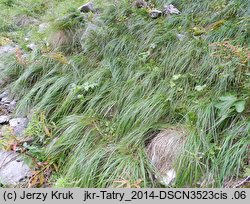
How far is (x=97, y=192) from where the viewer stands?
7.09ft

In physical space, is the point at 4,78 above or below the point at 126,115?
below

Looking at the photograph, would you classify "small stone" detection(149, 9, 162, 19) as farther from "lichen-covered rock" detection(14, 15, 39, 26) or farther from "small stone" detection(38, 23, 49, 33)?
"lichen-covered rock" detection(14, 15, 39, 26)

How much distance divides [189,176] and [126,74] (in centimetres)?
166

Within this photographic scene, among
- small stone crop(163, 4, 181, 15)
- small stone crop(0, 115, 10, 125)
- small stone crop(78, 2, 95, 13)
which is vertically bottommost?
small stone crop(0, 115, 10, 125)

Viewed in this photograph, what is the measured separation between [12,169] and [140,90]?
161 centimetres

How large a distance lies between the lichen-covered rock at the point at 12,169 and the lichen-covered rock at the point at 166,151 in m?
1.26

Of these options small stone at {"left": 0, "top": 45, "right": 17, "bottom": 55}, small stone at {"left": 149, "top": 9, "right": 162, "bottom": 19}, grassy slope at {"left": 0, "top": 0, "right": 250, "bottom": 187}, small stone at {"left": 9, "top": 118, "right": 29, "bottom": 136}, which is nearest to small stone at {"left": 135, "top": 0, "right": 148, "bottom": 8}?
grassy slope at {"left": 0, "top": 0, "right": 250, "bottom": 187}

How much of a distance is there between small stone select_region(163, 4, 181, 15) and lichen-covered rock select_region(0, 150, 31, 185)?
3.24 metres

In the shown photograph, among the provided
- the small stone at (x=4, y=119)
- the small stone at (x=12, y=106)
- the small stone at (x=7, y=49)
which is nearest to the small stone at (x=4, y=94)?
the small stone at (x=12, y=106)

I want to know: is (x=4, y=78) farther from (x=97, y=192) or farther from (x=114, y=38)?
(x=97, y=192)

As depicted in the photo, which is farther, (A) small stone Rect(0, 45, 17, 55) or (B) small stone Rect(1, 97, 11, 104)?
(A) small stone Rect(0, 45, 17, 55)

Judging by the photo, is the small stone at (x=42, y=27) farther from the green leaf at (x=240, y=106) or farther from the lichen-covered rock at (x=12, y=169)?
the green leaf at (x=240, y=106)

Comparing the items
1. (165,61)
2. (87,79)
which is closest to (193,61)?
(165,61)

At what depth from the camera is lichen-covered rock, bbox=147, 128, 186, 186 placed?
86.0 inches
